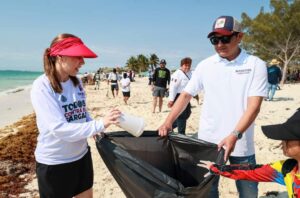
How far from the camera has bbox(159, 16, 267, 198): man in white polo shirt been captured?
2.15 m

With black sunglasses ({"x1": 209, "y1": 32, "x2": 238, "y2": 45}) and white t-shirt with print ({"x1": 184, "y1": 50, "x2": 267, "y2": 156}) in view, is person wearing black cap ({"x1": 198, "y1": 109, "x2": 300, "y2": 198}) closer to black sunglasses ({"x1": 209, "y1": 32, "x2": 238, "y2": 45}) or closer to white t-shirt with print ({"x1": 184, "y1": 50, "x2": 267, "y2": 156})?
white t-shirt with print ({"x1": 184, "y1": 50, "x2": 267, "y2": 156})

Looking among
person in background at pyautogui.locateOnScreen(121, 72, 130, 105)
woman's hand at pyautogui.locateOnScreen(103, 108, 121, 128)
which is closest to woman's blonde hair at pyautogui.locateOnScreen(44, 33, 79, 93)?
woman's hand at pyautogui.locateOnScreen(103, 108, 121, 128)

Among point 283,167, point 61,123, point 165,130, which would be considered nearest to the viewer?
point 283,167

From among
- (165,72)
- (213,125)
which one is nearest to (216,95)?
(213,125)

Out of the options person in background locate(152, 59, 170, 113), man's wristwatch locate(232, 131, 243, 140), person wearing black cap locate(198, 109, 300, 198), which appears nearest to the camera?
person wearing black cap locate(198, 109, 300, 198)

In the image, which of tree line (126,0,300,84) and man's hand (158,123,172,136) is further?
tree line (126,0,300,84)

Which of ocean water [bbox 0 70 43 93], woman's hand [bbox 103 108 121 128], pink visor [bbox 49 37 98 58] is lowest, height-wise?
ocean water [bbox 0 70 43 93]

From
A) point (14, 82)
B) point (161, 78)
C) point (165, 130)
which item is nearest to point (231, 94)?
point (165, 130)

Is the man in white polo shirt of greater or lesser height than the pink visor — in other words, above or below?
below

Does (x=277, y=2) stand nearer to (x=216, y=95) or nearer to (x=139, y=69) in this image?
(x=216, y=95)

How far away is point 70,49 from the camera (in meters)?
2.00

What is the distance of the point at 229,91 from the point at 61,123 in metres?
1.22

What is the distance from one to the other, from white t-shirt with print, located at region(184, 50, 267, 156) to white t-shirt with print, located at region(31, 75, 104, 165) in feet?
2.92

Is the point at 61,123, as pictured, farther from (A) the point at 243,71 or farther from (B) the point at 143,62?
(B) the point at 143,62
